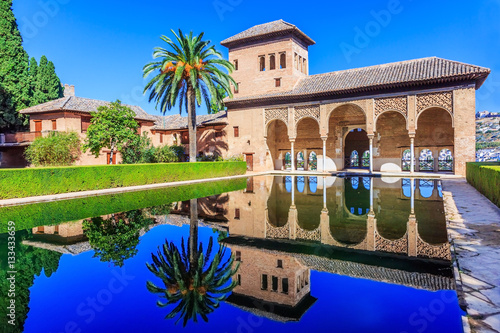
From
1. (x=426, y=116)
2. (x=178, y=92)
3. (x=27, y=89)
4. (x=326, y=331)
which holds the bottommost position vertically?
(x=326, y=331)

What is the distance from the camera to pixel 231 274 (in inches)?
174

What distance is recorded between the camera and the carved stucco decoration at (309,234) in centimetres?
638

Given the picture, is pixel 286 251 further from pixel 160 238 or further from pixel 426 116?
pixel 426 116

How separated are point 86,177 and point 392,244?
12.8m

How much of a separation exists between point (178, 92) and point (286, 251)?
18789 mm

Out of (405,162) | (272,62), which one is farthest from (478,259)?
(272,62)

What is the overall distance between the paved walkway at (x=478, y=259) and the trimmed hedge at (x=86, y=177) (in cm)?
1320

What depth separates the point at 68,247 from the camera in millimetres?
5957

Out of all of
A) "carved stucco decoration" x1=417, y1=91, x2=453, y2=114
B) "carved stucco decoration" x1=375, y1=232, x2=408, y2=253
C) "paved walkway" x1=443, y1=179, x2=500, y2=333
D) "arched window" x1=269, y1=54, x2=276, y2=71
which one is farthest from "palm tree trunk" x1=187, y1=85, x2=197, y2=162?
"carved stucco decoration" x1=375, y1=232, x2=408, y2=253

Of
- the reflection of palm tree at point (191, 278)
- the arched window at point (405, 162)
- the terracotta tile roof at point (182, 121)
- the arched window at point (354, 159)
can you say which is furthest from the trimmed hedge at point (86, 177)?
the arched window at point (354, 159)

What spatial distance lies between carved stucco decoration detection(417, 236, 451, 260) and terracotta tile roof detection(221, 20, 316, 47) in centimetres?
2455

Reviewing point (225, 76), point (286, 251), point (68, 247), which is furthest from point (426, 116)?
point (68, 247)

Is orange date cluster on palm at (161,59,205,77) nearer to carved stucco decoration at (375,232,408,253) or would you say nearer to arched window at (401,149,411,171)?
arched window at (401,149,411,171)

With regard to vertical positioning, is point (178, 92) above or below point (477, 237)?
above
